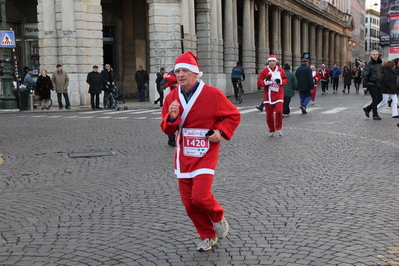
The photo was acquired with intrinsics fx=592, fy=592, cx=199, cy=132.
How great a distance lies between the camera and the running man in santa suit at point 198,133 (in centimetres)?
478

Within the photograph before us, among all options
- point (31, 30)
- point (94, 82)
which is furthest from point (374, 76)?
point (31, 30)

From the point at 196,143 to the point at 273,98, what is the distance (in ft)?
26.9

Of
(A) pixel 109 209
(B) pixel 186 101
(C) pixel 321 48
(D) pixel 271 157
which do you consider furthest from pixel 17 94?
(C) pixel 321 48

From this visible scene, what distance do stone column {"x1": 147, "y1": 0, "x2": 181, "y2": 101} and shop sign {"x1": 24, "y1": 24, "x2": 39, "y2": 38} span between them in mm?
5909

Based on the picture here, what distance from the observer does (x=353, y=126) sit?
1493 centimetres

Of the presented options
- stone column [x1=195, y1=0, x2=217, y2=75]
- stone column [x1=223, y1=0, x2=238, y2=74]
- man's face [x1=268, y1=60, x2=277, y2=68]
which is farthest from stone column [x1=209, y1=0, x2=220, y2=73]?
man's face [x1=268, y1=60, x2=277, y2=68]

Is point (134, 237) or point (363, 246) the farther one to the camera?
point (134, 237)

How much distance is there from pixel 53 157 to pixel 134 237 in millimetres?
5570

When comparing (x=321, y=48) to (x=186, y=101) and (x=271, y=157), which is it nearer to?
(x=271, y=157)

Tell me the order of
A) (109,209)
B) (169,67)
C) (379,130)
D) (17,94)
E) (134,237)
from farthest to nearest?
(169,67), (17,94), (379,130), (109,209), (134,237)

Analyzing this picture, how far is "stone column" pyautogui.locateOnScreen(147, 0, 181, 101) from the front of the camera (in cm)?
2833

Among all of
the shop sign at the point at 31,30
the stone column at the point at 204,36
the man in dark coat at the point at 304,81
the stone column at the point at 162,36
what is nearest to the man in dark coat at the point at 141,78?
the stone column at the point at 162,36

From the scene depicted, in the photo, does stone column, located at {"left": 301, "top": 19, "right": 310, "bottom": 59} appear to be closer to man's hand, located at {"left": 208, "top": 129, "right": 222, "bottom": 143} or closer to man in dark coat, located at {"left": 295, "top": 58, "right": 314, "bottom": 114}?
man in dark coat, located at {"left": 295, "top": 58, "right": 314, "bottom": 114}

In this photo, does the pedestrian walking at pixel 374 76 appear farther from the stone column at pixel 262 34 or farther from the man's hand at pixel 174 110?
the stone column at pixel 262 34
